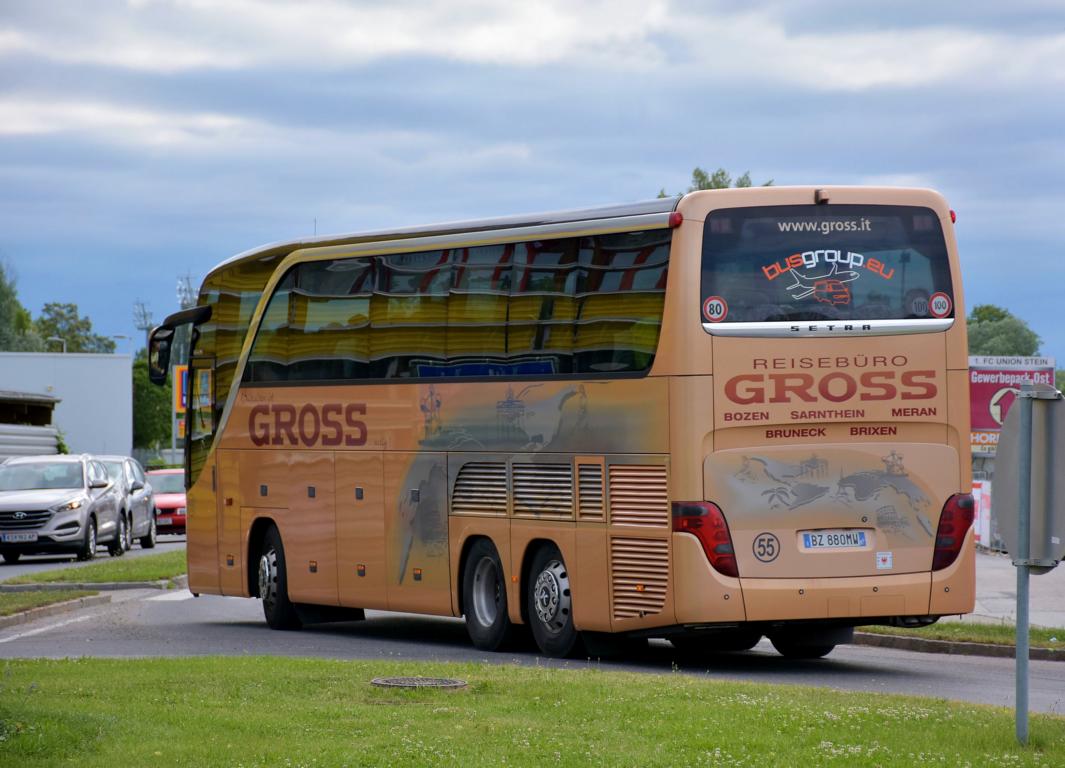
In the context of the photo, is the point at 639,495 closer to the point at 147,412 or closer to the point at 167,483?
the point at 167,483

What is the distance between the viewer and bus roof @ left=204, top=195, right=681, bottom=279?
15.3m

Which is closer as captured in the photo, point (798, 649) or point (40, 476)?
point (798, 649)

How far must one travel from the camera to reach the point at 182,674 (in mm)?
13305

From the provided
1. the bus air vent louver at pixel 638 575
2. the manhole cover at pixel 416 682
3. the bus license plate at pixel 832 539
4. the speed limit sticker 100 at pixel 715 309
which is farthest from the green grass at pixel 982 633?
the manhole cover at pixel 416 682

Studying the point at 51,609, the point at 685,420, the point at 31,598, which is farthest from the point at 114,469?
the point at 685,420

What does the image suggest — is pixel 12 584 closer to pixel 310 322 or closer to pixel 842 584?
pixel 310 322

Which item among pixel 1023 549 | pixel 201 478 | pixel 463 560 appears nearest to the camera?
pixel 1023 549

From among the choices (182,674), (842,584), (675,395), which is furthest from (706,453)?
(182,674)

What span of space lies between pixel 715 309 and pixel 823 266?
955mm

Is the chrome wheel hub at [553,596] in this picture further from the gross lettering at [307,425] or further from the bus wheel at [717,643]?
the gross lettering at [307,425]

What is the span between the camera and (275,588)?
66.8ft

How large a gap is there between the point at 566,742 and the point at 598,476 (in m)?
5.87

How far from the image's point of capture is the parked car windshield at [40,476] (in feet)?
115

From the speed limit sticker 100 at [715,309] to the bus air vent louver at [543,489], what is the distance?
2013mm
